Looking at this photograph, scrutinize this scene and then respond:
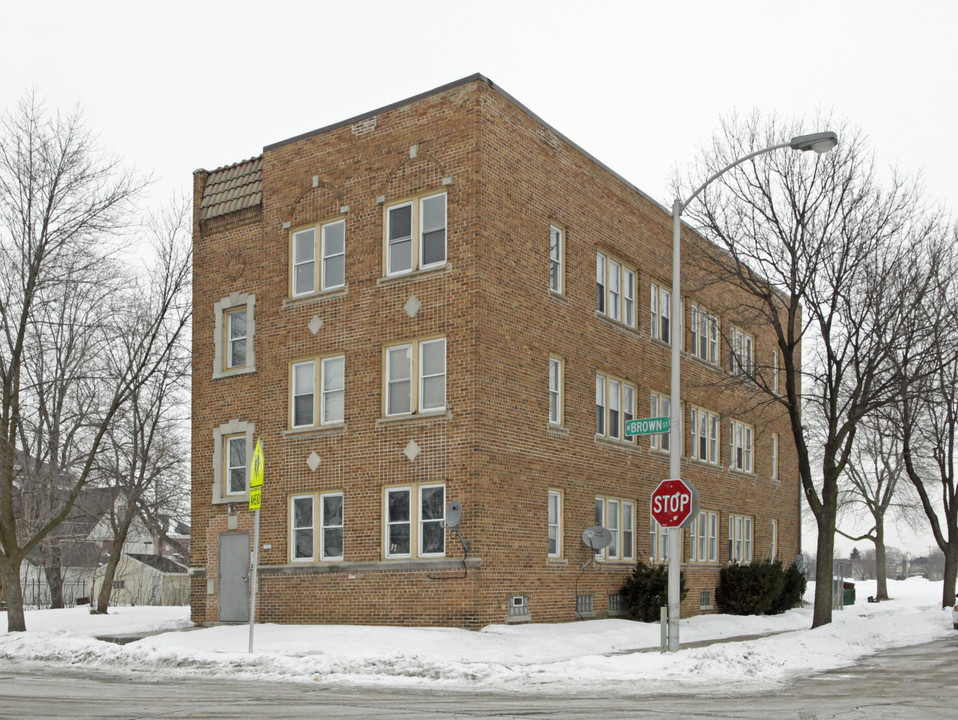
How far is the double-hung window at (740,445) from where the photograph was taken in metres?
35.8

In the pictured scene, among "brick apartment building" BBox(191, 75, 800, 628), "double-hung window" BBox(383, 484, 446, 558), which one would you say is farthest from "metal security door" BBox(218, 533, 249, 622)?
"double-hung window" BBox(383, 484, 446, 558)

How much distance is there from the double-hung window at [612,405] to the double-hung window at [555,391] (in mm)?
1874

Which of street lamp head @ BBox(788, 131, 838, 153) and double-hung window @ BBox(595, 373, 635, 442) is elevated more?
street lamp head @ BBox(788, 131, 838, 153)

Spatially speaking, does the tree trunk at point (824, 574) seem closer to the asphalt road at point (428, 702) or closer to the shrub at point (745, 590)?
the shrub at point (745, 590)

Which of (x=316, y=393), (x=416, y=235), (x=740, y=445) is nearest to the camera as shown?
(x=416, y=235)

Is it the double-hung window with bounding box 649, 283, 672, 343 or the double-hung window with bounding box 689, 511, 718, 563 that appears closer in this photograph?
the double-hung window with bounding box 649, 283, 672, 343

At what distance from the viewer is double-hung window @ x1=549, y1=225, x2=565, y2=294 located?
2572 centimetres

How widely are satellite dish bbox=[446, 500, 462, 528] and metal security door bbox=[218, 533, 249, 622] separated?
257 inches

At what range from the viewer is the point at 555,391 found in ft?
83.4

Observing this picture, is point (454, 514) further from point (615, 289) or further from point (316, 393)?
point (615, 289)

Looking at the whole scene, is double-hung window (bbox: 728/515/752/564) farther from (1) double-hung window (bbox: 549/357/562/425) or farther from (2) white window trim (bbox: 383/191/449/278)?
(2) white window trim (bbox: 383/191/449/278)

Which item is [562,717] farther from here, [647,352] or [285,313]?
[647,352]

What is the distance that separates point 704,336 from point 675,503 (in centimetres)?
1654

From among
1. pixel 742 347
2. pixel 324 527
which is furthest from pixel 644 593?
pixel 742 347
